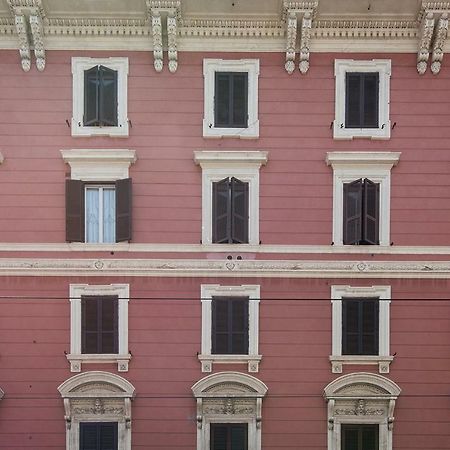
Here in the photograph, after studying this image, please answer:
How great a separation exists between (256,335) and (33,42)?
369 inches

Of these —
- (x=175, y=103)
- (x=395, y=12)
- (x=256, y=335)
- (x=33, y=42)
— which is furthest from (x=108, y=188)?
(x=395, y=12)

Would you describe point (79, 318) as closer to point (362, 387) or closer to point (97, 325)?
point (97, 325)

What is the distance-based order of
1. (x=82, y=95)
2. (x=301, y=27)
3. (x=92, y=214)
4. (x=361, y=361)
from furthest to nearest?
(x=92, y=214) → (x=82, y=95) → (x=361, y=361) → (x=301, y=27)

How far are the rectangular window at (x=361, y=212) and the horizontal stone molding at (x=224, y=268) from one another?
2.08 feet

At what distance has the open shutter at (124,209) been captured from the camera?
13391 mm

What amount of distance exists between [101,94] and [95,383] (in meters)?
7.37

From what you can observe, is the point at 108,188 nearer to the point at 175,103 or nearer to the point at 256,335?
the point at 175,103

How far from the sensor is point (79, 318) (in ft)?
44.5

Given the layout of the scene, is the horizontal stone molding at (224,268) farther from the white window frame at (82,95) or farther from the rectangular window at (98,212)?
the white window frame at (82,95)

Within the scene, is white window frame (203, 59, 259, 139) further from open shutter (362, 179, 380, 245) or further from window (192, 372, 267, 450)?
window (192, 372, 267, 450)

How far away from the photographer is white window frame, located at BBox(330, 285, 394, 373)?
44.3ft

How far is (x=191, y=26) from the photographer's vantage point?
534 inches

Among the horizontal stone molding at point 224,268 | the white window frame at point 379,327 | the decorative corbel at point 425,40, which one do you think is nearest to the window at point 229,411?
the white window frame at point 379,327

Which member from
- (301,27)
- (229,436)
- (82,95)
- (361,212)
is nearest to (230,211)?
(361,212)
